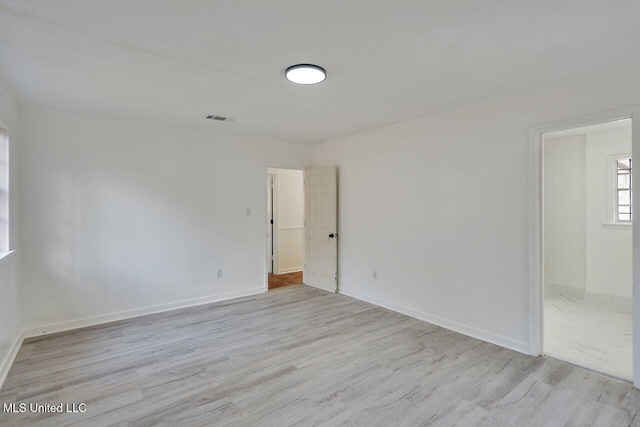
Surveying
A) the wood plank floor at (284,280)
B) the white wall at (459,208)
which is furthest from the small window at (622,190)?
the wood plank floor at (284,280)

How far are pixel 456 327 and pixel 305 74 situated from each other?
3031 mm

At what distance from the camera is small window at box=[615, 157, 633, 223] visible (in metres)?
4.35

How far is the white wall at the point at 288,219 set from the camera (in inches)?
259

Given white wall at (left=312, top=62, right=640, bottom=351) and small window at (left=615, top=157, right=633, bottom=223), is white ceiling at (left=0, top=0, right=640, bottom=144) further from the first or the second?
small window at (left=615, top=157, right=633, bottom=223)

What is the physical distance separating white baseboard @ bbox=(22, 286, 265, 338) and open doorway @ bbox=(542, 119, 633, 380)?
3986 millimetres

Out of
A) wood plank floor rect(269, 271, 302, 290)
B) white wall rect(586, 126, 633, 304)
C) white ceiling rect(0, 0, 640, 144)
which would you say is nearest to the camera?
white ceiling rect(0, 0, 640, 144)

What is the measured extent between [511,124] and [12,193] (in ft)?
15.7

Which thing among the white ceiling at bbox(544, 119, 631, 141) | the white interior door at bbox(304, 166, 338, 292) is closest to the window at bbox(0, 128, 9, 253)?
the white interior door at bbox(304, 166, 338, 292)

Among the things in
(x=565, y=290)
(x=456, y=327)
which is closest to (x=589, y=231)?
(x=565, y=290)

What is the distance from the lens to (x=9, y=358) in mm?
2729

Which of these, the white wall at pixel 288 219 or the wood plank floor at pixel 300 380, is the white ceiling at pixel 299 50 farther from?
the white wall at pixel 288 219

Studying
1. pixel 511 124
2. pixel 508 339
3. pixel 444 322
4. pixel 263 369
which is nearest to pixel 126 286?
pixel 263 369

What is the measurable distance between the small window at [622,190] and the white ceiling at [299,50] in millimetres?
2821

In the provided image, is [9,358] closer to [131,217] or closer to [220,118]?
[131,217]
